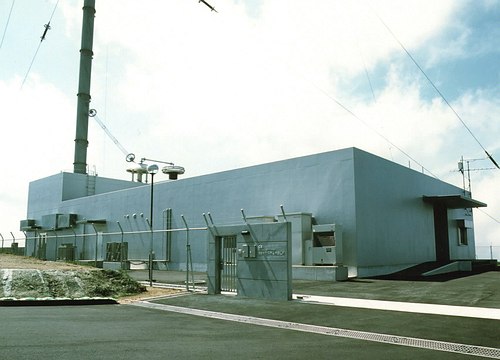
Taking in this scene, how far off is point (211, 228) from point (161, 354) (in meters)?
10.3

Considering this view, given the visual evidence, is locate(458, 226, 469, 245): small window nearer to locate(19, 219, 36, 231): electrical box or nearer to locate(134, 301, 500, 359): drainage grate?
locate(134, 301, 500, 359): drainage grate

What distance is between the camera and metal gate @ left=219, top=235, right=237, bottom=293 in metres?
17.0

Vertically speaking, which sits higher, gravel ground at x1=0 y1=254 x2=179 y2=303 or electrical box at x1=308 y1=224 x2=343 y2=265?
electrical box at x1=308 y1=224 x2=343 y2=265

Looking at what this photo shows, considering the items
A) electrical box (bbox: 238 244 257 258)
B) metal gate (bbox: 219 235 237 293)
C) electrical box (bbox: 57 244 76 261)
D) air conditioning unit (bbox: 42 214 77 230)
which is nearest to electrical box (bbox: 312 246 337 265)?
metal gate (bbox: 219 235 237 293)

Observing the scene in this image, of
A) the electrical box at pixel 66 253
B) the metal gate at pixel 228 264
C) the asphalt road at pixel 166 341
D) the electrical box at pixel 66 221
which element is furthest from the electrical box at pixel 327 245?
the electrical box at pixel 66 221

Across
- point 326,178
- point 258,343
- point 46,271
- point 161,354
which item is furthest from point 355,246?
point 161,354

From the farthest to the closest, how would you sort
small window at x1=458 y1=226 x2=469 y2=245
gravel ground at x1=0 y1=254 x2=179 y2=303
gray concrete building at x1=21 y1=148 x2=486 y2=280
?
small window at x1=458 y1=226 x2=469 y2=245 → gray concrete building at x1=21 y1=148 x2=486 y2=280 → gravel ground at x1=0 y1=254 x2=179 y2=303

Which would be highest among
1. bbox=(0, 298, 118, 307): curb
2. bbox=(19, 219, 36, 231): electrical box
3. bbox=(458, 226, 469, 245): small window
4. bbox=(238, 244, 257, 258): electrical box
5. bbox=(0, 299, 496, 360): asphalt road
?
bbox=(19, 219, 36, 231): electrical box

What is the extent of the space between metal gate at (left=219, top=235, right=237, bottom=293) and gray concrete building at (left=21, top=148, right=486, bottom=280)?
2.19 feet

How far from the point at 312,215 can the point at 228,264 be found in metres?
8.96

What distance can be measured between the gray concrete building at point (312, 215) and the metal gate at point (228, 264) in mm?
666

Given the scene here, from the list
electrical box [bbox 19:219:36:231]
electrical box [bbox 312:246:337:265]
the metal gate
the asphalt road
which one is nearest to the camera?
the asphalt road

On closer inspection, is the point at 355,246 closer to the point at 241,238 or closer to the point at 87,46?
the point at 241,238

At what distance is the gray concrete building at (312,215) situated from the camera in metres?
23.4
